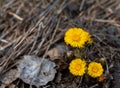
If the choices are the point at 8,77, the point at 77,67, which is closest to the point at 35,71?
the point at 8,77

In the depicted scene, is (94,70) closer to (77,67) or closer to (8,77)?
(77,67)

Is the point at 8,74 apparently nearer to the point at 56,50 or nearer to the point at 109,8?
the point at 56,50

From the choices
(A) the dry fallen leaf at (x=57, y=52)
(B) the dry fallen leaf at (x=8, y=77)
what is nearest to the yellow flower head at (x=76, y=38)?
(A) the dry fallen leaf at (x=57, y=52)

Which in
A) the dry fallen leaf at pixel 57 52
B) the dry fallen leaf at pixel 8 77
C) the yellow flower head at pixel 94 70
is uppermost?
the dry fallen leaf at pixel 8 77

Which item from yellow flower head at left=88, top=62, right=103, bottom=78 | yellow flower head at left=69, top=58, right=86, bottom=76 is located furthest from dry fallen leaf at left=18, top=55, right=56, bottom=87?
yellow flower head at left=88, top=62, right=103, bottom=78

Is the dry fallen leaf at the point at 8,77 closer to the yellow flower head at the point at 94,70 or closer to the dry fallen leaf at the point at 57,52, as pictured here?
the dry fallen leaf at the point at 57,52

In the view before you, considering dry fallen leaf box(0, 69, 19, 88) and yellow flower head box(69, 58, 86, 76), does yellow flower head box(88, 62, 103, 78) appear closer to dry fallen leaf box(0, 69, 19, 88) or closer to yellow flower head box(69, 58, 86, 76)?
yellow flower head box(69, 58, 86, 76)

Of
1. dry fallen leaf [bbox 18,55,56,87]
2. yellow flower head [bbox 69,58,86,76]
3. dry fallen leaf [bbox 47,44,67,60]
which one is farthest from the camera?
dry fallen leaf [bbox 47,44,67,60]
